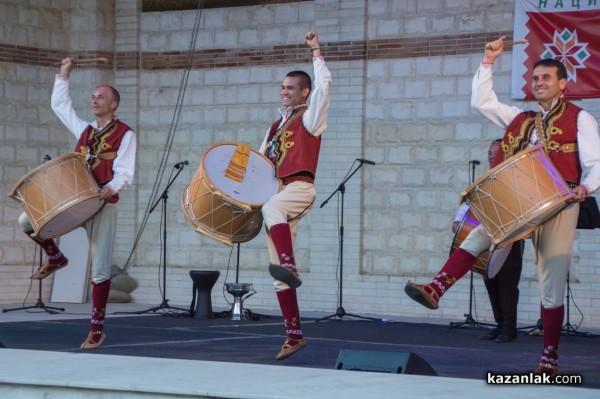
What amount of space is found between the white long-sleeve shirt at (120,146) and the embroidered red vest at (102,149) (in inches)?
1.4

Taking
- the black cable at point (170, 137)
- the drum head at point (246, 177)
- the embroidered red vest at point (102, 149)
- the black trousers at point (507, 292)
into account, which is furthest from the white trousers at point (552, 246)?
the black cable at point (170, 137)

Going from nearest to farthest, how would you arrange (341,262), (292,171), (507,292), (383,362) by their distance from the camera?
(383,362) < (292,171) < (507,292) < (341,262)

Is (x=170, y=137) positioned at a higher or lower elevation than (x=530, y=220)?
higher

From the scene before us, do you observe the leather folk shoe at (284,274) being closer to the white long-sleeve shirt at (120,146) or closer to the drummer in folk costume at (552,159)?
the drummer in folk costume at (552,159)

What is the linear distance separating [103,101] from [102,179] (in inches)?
22.3

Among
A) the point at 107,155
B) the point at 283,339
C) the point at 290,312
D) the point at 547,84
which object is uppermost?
the point at 547,84

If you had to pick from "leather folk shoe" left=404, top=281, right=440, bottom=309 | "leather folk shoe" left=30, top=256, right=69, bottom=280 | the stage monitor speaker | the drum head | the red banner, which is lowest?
the stage monitor speaker

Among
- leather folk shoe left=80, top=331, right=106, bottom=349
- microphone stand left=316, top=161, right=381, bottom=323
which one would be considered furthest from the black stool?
leather folk shoe left=80, top=331, right=106, bottom=349

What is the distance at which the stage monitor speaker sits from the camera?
5461 millimetres

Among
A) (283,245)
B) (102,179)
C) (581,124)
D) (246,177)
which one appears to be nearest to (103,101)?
(102,179)

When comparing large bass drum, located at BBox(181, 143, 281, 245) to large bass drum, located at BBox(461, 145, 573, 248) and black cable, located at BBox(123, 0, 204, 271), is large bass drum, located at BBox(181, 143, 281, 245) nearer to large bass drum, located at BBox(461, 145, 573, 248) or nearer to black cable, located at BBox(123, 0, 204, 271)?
large bass drum, located at BBox(461, 145, 573, 248)

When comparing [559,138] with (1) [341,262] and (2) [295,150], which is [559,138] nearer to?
(2) [295,150]

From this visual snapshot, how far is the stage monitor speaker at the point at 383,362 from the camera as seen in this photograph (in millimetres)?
5461

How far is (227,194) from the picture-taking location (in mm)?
6934
